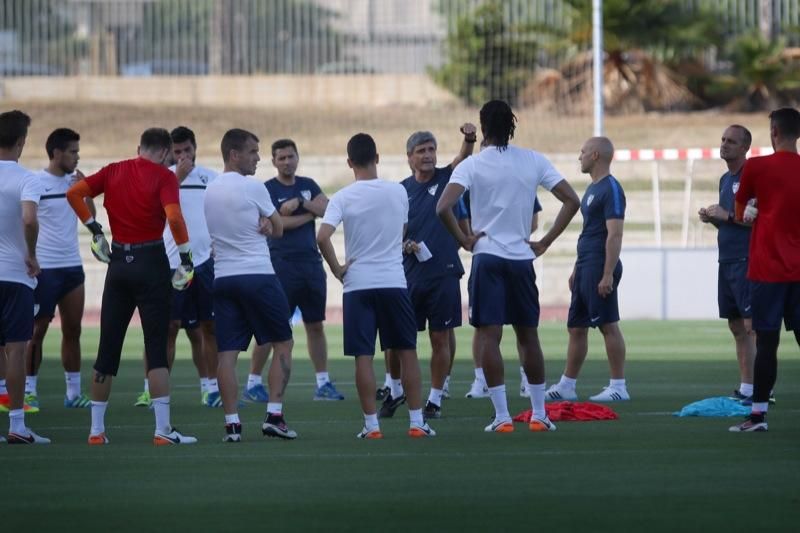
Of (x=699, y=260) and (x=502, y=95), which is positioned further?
(x=502, y=95)

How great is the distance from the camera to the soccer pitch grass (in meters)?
7.45

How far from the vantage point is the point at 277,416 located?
10.5 meters

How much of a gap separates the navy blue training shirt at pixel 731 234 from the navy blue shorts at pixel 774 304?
2.19 metres

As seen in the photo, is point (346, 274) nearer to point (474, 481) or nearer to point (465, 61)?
point (474, 481)

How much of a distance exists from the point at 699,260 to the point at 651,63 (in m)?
17.4

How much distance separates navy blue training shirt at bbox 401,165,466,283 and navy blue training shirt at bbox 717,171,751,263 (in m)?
2.13

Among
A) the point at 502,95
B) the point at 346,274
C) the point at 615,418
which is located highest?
the point at 502,95

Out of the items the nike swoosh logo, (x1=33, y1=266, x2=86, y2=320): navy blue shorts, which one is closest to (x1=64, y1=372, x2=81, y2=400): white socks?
(x1=33, y1=266, x2=86, y2=320): navy blue shorts

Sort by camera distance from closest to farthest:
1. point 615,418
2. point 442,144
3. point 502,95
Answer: point 615,418 → point 442,144 → point 502,95

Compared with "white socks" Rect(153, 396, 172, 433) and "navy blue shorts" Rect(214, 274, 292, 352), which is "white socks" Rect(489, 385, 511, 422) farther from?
"white socks" Rect(153, 396, 172, 433)

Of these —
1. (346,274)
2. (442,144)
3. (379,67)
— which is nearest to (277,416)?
(346,274)

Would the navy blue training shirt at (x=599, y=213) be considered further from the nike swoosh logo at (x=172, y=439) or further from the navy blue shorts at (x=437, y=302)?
the nike swoosh logo at (x=172, y=439)

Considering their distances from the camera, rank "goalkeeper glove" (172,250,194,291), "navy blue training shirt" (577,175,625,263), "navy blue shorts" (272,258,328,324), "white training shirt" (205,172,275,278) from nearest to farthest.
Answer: "goalkeeper glove" (172,250,194,291)
"white training shirt" (205,172,275,278)
"navy blue training shirt" (577,175,625,263)
"navy blue shorts" (272,258,328,324)

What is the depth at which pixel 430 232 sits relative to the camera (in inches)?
510
